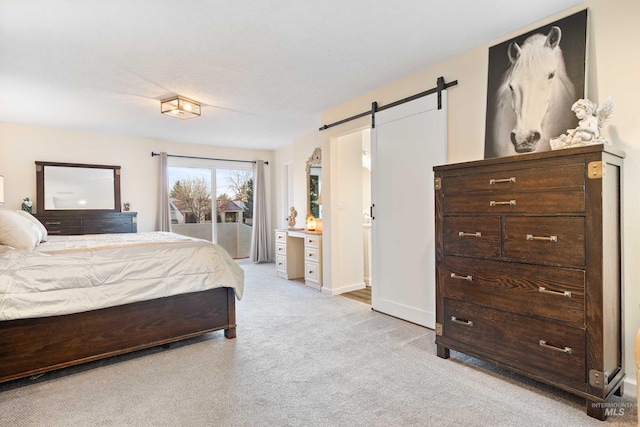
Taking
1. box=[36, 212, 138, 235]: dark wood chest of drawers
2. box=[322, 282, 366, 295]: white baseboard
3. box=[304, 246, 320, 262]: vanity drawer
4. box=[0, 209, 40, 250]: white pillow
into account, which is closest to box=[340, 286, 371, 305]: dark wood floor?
box=[322, 282, 366, 295]: white baseboard

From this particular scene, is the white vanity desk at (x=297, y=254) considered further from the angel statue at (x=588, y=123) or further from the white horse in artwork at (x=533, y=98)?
the angel statue at (x=588, y=123)

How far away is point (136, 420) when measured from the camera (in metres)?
1.75

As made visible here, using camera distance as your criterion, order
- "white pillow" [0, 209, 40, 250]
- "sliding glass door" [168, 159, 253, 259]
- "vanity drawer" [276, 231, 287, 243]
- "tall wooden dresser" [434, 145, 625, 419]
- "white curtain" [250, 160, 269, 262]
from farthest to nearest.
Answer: "white curtain" [250, 160, 269, 262], "sliding glass door" [168, 159, 253, 259], "vanity drawer" [276, 231, 287, 243], "white pillow" [0, 209, 40, 250], "tall wooden dresser" [434, 145, 625, 419]

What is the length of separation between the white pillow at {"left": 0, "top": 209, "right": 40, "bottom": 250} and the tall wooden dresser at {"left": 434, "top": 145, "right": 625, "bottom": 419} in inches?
117

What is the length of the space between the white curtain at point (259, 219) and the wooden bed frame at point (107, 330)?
4.07 meters

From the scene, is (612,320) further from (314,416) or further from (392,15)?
(392,15)

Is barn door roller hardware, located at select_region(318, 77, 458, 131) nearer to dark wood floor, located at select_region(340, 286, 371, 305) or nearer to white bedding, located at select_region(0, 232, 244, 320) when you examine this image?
dark wood floor, located at select_region(340, 286, 371, 305)

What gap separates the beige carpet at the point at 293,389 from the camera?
1.75 meters

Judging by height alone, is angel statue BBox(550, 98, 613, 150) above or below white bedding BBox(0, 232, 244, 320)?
above

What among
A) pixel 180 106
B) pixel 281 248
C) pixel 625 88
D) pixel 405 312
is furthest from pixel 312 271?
pixel 625 88

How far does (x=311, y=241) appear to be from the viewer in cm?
471

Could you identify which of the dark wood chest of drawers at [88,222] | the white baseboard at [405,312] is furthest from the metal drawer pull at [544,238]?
the dark wood chest of drawers at [88,222]

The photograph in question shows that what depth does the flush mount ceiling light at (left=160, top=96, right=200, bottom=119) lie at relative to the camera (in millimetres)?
3730

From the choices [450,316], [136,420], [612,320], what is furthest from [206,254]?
[612,320]
